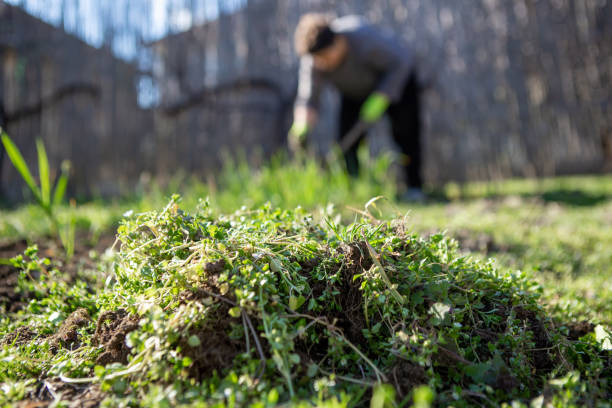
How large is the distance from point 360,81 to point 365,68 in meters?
0.15

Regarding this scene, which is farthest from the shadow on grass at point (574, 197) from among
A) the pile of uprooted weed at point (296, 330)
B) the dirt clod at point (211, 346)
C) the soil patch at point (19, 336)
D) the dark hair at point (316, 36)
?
the soil patch at point (19, 336)

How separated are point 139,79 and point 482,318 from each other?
5.60 m

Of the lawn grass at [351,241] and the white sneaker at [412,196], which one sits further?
the white sneaker at [412,196]

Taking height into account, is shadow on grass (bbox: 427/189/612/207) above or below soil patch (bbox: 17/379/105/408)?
below

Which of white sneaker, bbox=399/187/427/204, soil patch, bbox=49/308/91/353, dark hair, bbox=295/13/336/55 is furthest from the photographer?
white sneaker, bbox=399/187/427/204

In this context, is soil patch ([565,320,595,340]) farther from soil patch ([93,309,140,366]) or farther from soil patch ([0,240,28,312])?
soil patch ([0,240,28,312])

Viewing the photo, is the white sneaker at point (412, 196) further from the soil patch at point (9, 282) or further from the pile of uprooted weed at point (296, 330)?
the soil patch at point (9, 282)

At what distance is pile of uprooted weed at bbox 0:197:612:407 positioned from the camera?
2.51ft

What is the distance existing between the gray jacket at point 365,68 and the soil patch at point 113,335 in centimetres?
314

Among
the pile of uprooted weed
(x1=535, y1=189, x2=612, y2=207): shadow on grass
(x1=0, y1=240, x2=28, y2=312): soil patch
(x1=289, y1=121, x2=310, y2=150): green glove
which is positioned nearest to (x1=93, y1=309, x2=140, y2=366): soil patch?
the pile of uprooted weed

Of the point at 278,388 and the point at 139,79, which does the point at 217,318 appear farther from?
the point at 139,79

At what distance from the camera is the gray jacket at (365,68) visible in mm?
3660

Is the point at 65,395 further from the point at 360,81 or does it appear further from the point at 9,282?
the point at 360,81

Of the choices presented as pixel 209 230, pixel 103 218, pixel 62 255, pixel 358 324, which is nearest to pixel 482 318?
pixel 358 324
